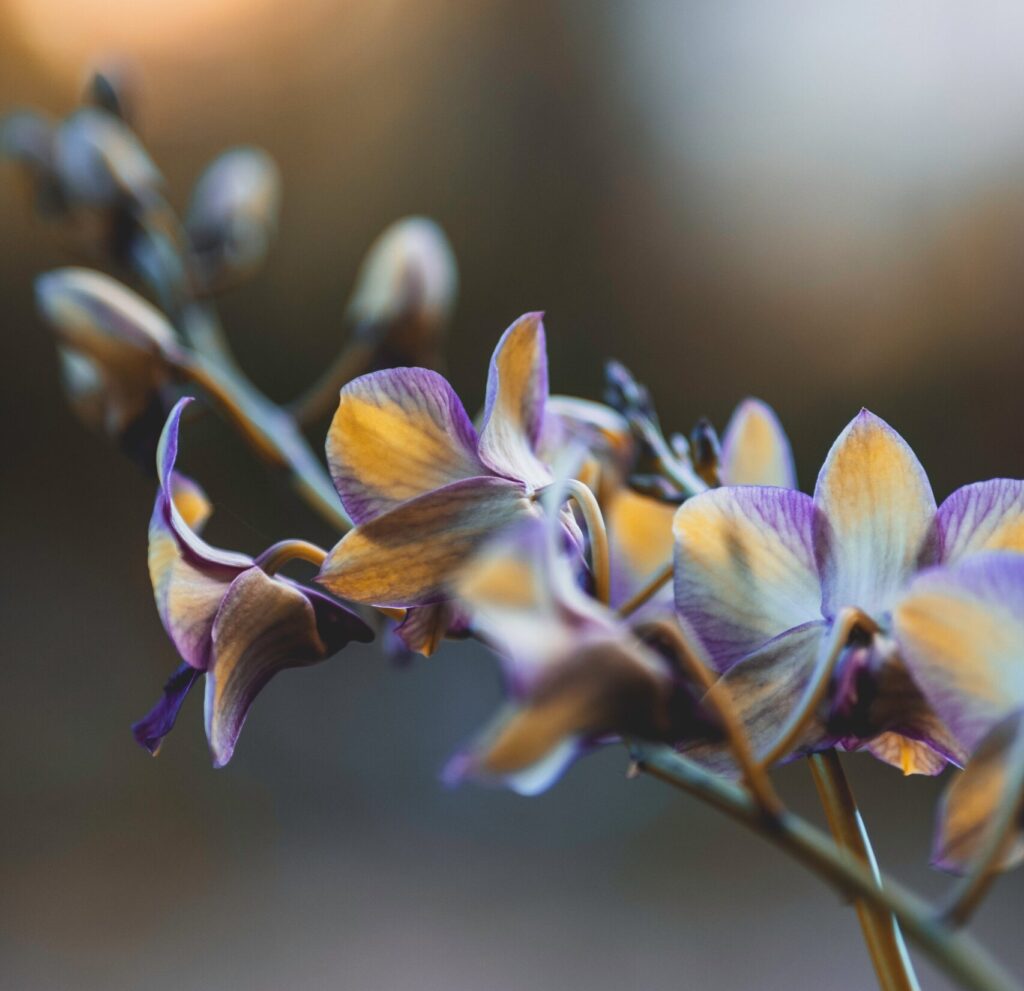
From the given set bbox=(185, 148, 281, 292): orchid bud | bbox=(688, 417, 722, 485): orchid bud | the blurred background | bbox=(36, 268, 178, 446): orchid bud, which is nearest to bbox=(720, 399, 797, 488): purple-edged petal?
bbox=(688, 417, 722, 485): orchid bud

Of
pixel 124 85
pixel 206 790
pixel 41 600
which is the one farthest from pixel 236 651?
pixel 41 600

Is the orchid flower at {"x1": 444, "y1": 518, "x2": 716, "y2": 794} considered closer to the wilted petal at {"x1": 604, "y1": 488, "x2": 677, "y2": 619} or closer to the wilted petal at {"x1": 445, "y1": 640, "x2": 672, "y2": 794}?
the wilted petal at {"x1": 445, "y1": 640, "x2": 672, "y2": 794}

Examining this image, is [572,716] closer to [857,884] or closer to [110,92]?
[857,884]

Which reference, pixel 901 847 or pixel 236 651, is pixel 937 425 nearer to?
pixel 901 847

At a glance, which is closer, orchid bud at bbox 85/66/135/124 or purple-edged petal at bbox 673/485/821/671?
purple-edged petal at bbox 673/485/821/671

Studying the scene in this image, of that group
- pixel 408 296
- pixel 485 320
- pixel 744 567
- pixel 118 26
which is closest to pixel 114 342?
pixel 408 296
